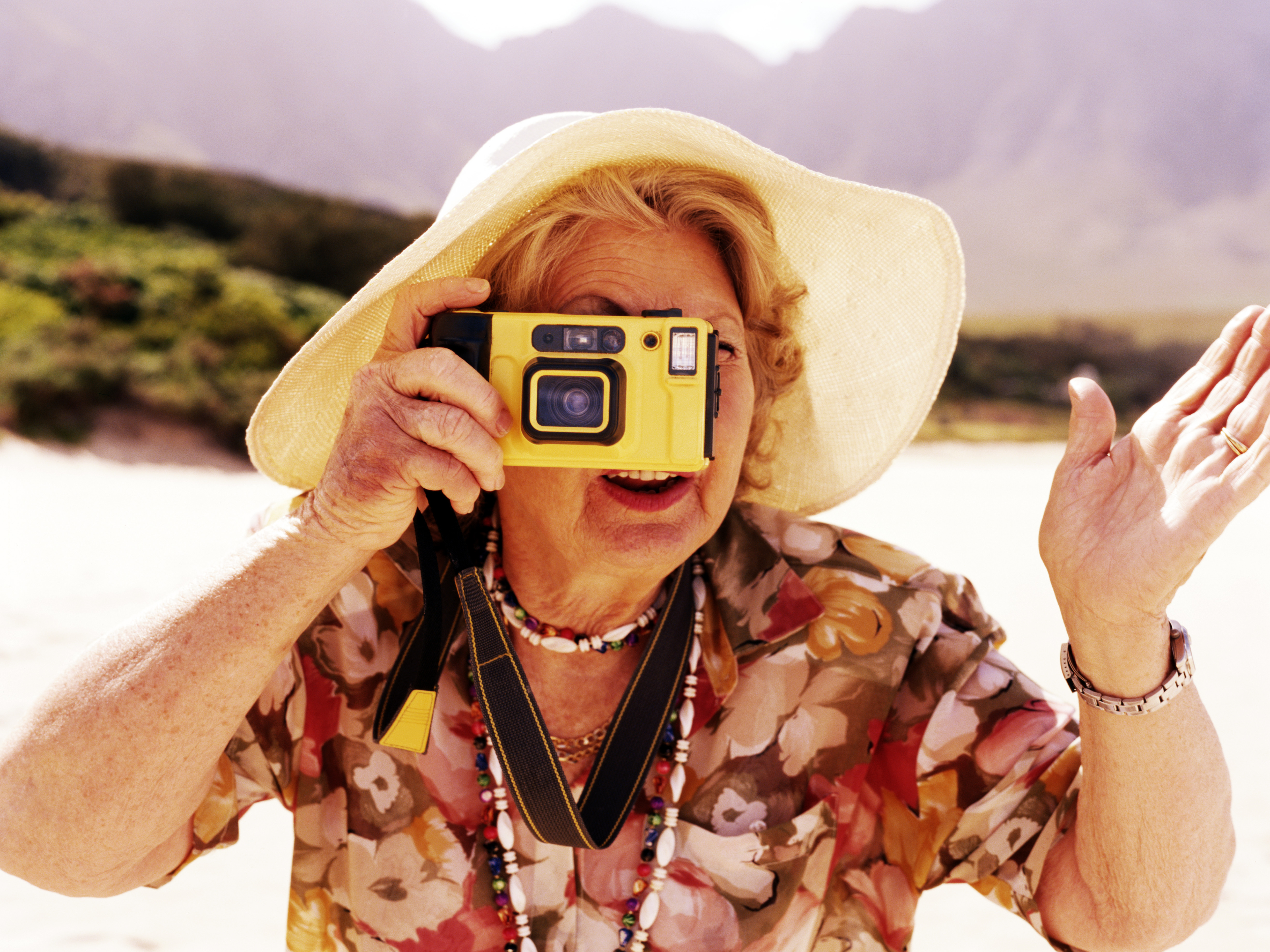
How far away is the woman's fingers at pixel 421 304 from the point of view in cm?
148

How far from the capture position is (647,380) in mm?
1479

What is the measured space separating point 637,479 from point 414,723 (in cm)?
53

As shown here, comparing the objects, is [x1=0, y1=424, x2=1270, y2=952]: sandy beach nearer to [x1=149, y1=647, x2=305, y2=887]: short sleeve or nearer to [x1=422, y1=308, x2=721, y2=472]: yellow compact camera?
[x1=149, y1=647, x2=305, y2=887]: short sleeve

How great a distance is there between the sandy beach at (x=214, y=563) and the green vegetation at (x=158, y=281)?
0.73 m

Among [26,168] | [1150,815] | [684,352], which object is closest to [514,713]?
[684,352]

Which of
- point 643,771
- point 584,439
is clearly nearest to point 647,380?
point 584,439

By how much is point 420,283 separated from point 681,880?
105 centimetres

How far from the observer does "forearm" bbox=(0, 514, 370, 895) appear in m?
1.29

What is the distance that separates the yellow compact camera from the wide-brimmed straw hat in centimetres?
25

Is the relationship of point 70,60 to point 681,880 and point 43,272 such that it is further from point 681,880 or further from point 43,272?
point 681,880

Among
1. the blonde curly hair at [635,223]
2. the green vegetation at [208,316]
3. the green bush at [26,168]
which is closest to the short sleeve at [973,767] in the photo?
the blonde curly hair at [635,223]

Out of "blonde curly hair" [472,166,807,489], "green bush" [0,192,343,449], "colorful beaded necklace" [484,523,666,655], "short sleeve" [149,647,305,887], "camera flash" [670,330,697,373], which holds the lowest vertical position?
"short sleeve" [149,647,305,887]

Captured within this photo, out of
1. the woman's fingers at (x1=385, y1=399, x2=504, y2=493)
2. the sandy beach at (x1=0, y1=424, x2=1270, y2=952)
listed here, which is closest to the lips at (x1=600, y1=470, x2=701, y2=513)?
the woman's fingers at (x1=385, y1=399, x2=504, y2=493)

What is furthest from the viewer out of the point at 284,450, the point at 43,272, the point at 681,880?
the point at 43,272
